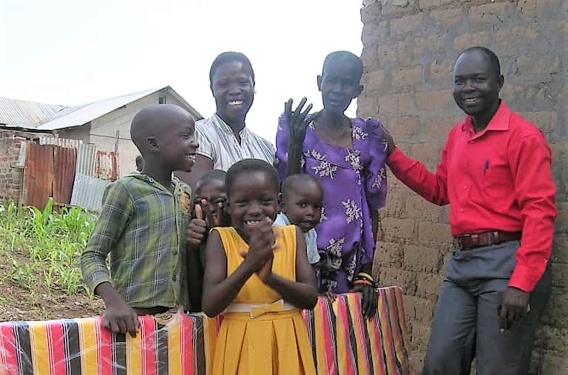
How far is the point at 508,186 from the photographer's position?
9.35ft

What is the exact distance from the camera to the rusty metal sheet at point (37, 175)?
40.5 ft

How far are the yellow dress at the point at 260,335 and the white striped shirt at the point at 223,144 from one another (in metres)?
0.55

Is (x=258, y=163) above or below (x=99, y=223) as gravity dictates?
above

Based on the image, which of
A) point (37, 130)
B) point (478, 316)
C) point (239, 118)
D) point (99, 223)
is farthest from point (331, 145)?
point (37, 130)

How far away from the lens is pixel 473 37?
374 cm

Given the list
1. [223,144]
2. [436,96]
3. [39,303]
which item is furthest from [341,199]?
[39,303]

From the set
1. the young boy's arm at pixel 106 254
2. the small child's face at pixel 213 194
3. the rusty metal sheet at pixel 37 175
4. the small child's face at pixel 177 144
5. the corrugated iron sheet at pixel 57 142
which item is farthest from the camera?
the corrugated iron sheet at pixel 57 142

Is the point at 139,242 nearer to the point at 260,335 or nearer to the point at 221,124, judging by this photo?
the point at 260,335

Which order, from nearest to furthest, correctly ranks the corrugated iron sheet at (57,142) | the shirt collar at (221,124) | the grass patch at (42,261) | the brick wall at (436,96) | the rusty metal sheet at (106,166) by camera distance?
the shirt collar at (221,124), the brick wall at (436,96), the grass patch at (42,261), the corrugated iron sheet at (57,142), the rusty metal sheet at (106,166)

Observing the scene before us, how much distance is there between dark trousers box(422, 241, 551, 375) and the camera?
282 cm

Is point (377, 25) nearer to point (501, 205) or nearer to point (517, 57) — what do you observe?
point (517, 57)

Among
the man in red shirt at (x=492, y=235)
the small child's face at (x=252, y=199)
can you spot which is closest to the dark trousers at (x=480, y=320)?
the man in red shirt at (x=492, y=235)

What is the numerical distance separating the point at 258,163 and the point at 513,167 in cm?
126

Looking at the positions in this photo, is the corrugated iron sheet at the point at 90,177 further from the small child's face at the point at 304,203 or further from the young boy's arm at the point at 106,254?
the young boy's arm at the point at 106,254
